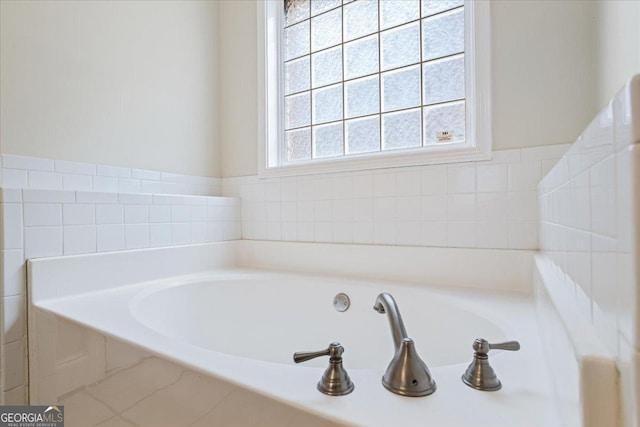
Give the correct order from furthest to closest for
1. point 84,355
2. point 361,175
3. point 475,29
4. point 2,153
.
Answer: point 361,175 < point 475,29 < point 2,153 < point 84,355

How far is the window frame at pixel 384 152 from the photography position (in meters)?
1.37

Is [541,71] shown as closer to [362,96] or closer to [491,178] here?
[491,178]

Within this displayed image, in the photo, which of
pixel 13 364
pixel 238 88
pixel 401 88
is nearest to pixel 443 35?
pixel 401 88

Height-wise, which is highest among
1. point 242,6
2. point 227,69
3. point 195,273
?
point 242,6

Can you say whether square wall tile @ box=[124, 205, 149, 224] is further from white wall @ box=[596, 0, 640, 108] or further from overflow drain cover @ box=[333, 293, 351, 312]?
white wall @ box=[596, 0, 640, 108]

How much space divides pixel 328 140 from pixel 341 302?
0.95 m

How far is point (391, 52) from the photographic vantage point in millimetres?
1723

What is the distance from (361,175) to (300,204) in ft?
1.28

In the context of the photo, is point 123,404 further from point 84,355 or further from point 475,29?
point 475,29

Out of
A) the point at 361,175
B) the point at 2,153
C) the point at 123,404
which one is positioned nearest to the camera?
the point at 123,404

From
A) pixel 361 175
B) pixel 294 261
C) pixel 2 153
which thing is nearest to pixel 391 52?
pixel 361 175

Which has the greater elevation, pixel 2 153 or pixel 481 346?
pixel 2 153

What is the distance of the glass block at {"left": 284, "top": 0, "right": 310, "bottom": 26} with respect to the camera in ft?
6.63

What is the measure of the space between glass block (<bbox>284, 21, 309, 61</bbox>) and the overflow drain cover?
1.47 metres
